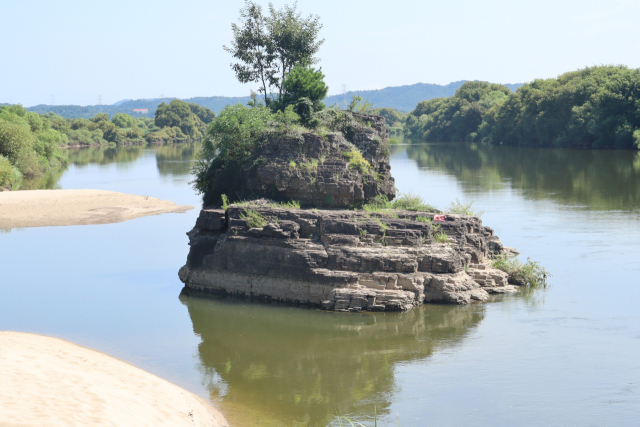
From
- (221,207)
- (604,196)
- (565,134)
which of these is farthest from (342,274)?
(565,134)

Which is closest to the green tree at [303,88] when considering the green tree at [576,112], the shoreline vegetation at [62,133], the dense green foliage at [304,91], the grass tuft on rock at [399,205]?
the dense green foliage at [304,91]

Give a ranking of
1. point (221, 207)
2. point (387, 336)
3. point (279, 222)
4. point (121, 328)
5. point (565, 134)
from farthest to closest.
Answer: point (565, 134) → point (221, 207) → point (279, 222) → point (121, 328) → point (387, 336)

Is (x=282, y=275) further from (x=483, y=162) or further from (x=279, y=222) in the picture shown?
(x=483, y=162)

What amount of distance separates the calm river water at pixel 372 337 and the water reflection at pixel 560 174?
8.60m

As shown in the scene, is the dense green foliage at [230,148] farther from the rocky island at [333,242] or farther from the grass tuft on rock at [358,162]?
the grass tuft on rock at [358,162]

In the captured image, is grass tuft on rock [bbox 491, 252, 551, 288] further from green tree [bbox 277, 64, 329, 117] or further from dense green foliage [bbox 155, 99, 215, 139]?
dense green foliage [bbox 155, 99, 215, 139]

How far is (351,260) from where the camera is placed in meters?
18.8

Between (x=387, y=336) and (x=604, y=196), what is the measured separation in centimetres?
2879

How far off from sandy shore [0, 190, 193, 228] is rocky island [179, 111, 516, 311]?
18.0 metres

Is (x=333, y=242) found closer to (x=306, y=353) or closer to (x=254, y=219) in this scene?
(x=254, y=219)

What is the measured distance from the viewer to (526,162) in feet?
215

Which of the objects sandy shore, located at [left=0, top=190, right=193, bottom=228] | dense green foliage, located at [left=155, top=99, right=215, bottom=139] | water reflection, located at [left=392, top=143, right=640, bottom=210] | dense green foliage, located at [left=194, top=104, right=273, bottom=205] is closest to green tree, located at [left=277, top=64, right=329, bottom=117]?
dense green foliage, located at [left=194, top=104, right=273, bottom=205]

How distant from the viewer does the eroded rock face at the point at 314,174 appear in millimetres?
21781

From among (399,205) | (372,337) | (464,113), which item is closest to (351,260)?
(372,337)
